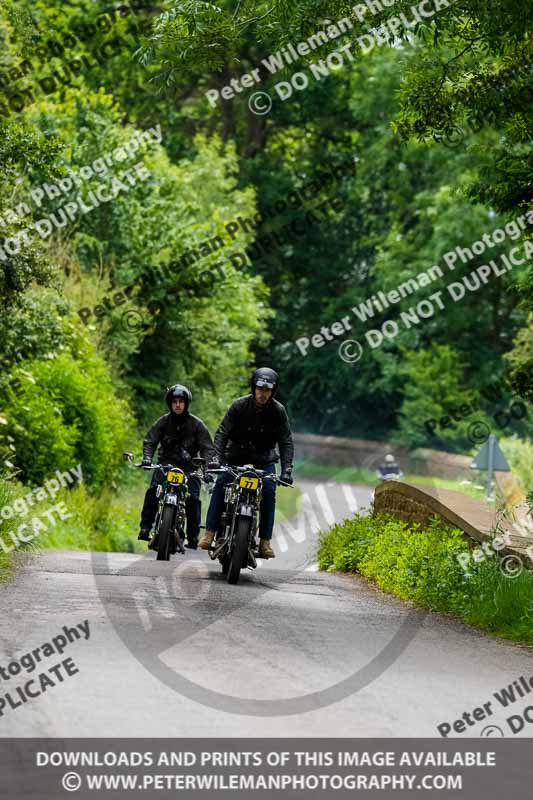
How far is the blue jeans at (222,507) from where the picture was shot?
14148 mm

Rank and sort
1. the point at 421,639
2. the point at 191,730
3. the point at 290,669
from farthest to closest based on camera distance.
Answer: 1. the point at 421,639
2. the point at 290,669
3. the point at 191,730

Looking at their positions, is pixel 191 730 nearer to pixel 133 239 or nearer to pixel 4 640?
pixel 4 640

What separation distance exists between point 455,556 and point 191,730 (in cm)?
731

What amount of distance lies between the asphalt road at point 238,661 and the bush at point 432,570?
0.29 metres

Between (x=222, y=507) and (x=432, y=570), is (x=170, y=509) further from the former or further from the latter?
(x=432, y=570)

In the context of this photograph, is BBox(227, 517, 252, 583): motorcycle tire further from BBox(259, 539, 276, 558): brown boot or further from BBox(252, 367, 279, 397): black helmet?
BBox(252, 367, 279, 397): black helmet

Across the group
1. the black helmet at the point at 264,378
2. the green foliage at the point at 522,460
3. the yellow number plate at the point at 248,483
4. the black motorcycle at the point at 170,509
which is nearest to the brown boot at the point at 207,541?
the yellow number plate at the point at 248,483

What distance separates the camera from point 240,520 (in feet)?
44.8

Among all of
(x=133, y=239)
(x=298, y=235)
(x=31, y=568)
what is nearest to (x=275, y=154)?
(x=298, y=235)

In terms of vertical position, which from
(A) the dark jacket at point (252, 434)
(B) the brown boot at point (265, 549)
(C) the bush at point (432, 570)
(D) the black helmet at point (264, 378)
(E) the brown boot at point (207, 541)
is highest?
(D) the black helmet at point (264, 378)

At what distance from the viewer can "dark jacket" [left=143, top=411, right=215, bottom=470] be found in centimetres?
1614

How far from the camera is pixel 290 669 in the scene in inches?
328

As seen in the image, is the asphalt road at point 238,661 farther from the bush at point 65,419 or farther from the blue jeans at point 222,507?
the bush at point 65,419

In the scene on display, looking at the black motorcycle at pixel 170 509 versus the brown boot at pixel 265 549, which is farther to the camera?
the black motorcycle at pixel 170 509
